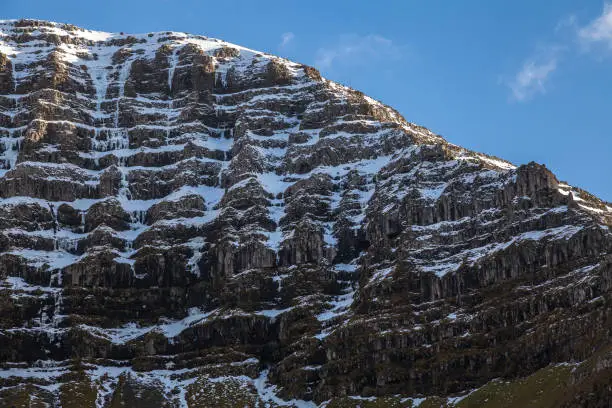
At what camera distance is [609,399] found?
17750 centimetres

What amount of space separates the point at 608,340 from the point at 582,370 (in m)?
8.25

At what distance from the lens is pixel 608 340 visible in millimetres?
197250

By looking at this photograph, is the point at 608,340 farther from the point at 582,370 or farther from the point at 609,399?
the point at 609,399

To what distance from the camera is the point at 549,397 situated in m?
195

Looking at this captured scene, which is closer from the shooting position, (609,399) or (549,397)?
(609,399)

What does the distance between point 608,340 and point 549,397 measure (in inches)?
622

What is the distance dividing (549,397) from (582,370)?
7956 mm

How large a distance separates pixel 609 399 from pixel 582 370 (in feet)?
55.9

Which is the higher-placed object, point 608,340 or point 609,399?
point 608,340

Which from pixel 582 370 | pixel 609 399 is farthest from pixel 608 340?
pixel 609 399

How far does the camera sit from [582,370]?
19438cm

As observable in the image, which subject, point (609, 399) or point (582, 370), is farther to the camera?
point (582, 370)

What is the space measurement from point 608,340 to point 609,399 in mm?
21839
